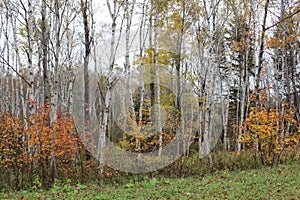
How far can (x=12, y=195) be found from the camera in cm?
606

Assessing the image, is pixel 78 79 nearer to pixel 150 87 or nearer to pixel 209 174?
pixel 150 87

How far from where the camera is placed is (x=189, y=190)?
627 centimetres

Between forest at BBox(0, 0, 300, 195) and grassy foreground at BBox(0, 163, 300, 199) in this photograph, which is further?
forest at BBox(0, 0, 300, 195)

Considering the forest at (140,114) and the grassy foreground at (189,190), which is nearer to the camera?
the grassy foreground at (189,190)

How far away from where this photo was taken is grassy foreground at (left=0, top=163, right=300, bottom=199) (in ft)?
18.5

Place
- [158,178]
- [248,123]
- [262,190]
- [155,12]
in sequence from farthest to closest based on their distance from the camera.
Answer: [155,12] < [248,123] < [158,178] < [262,190]

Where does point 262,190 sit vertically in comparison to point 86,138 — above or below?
below

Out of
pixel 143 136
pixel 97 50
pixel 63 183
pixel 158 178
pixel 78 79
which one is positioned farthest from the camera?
pixel 78 79

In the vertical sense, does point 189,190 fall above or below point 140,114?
below

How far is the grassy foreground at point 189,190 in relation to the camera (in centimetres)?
564

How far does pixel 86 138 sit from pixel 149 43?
6560mm

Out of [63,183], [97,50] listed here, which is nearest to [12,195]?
[63,183]

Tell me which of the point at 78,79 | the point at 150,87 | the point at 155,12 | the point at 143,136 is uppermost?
the point at 155,12

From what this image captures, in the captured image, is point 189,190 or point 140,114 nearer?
point 189,190
